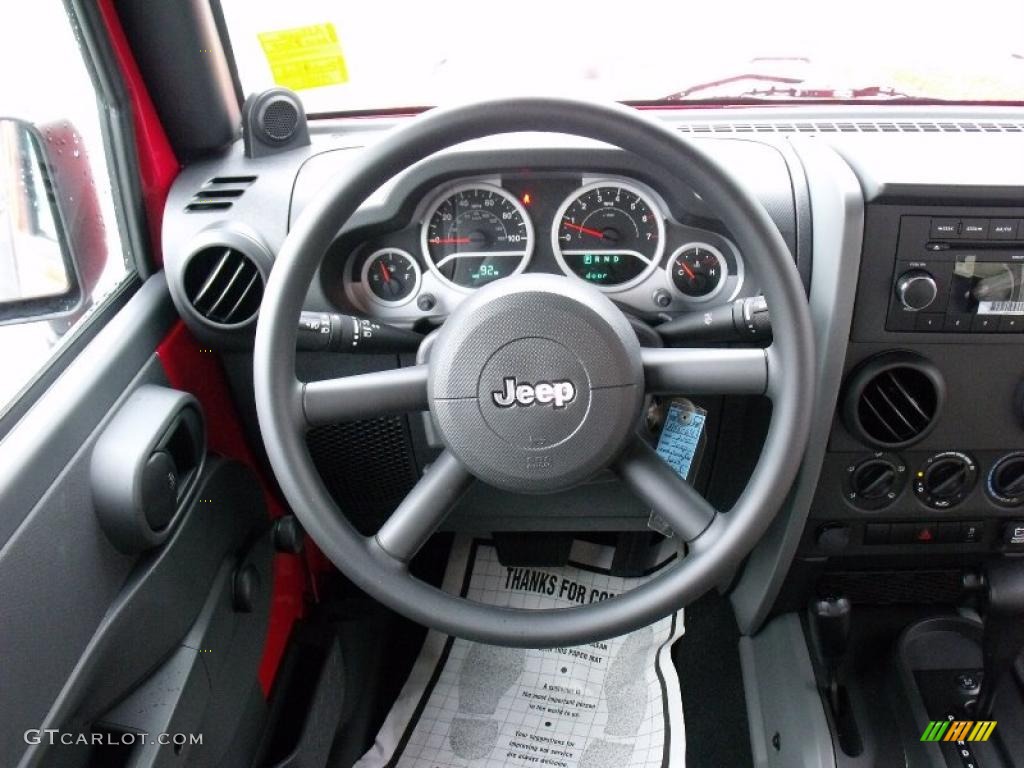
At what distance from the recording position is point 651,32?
4.74ft

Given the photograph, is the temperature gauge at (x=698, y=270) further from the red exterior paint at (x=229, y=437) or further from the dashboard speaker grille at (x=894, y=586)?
the red exterior paint at (x=229, y=437)

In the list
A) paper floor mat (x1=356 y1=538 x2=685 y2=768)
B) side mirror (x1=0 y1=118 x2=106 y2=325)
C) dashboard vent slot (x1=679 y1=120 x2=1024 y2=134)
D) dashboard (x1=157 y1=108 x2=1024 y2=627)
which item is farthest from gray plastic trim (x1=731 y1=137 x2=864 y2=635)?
side mirror (x1=0 y1=118 x2=106 y2=325)

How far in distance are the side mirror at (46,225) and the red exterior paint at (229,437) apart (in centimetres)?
15

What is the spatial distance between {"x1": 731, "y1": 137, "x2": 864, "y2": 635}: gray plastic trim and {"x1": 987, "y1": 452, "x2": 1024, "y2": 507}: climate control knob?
11.1 inches

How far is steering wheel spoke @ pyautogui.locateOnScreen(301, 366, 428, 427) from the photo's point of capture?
0.99 metres

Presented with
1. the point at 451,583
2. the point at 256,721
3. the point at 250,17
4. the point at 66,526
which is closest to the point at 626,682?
the point at 451,583

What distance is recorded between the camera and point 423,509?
1.02 meters

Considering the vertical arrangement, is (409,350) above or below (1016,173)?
below

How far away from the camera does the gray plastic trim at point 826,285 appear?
1.15 m

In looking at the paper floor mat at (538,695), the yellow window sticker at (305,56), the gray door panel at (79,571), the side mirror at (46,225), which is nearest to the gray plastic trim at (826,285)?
the paper floor mat at (538,695)

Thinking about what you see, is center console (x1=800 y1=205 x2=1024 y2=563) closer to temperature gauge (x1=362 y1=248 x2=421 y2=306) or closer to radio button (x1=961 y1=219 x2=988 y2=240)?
radio button (x1=961 y1=219 x2=988 y2=240)

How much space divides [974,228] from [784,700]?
84 centimetres

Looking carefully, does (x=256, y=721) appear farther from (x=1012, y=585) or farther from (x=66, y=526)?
(x=1012, y=585)

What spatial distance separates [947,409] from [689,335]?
42 cm
